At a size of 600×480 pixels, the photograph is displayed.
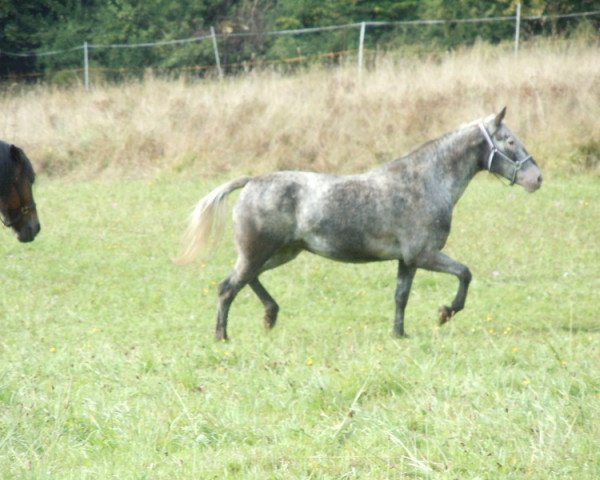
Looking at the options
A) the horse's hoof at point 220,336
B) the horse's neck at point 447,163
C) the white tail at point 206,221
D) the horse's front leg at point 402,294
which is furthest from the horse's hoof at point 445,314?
the white tail at point 206,221

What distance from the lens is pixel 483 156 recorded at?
10891mm

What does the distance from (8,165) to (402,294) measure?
3761 mm

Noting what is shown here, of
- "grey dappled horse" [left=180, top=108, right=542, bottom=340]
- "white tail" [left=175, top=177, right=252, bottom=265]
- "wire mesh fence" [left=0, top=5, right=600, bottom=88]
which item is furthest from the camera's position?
"wire mesh fence" [left=0, top=5, right=600, bottom=88]

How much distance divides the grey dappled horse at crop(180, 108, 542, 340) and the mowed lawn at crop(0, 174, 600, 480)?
592mm

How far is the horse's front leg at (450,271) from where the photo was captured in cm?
1050

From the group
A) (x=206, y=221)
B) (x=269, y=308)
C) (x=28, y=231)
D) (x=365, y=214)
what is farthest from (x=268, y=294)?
(x=28, y=231)

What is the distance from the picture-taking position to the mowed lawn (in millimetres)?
5953

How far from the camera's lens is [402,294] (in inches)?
424

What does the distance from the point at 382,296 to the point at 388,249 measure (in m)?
2.25

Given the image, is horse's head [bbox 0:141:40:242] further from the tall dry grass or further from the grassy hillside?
the tall dry grass

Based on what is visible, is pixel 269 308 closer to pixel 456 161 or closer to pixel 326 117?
pixel 456 161

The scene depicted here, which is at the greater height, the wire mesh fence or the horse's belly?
the horse's belly

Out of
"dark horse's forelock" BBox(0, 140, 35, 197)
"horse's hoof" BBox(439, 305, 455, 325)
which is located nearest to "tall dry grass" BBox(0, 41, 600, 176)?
"horse's hoof" BBox(439, 305, 455, 325)

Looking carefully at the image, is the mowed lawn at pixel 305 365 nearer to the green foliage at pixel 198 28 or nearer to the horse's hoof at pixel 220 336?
the horse's hoof at pixel 220 336
